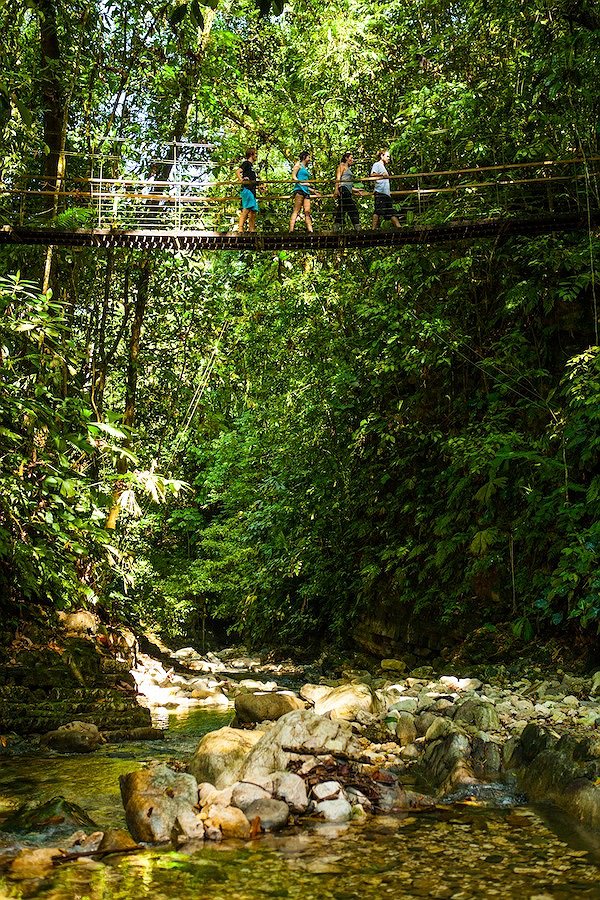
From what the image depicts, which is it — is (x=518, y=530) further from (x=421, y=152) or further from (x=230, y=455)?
(x=230, y=455)

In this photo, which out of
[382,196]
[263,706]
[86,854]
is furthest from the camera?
[382,196]

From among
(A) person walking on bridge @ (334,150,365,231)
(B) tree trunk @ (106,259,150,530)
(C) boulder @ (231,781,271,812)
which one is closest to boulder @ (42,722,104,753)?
(C) boulder @ (231,781,271,812)

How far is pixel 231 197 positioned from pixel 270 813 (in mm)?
6846

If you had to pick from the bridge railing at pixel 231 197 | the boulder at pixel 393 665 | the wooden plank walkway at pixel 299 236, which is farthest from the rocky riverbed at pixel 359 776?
the bridge railing at pixel 231 197

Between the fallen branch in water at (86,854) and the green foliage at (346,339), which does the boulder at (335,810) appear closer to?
the fallen branch in water at (86,854)

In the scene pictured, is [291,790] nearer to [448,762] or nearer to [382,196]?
[448,762]

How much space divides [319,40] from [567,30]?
4.53 m

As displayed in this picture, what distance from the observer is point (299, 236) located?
8758mm

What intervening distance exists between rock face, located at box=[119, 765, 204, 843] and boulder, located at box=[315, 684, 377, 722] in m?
1.99

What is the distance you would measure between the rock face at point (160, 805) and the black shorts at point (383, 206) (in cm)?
711

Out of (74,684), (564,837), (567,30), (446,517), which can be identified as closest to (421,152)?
(567,30)

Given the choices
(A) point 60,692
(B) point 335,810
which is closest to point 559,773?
(B) point 335,810

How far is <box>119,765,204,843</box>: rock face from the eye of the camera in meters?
3.77

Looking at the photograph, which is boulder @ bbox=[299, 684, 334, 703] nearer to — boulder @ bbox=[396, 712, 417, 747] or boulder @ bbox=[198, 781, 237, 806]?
boulder @ bbox=[396, 712, 417, 747]
